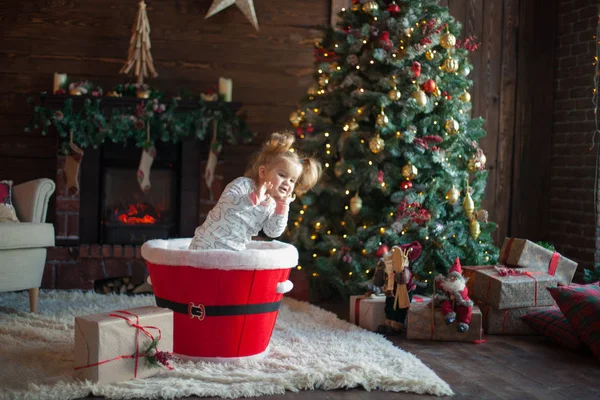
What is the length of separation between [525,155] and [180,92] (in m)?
2.72

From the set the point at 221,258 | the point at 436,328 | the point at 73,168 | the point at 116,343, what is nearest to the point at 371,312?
the point at 436,328

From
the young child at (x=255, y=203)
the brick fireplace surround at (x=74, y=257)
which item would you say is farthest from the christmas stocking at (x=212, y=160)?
the young child at (x=255, y=203)

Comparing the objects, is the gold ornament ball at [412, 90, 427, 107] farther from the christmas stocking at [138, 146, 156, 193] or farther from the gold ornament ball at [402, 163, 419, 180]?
the christmas stocking at [138, 146, 156, 193]

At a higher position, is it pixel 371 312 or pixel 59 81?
pixel 59 81

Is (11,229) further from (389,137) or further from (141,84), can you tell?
(389,137)

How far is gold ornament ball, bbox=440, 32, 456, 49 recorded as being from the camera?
14.3ft

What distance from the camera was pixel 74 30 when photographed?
5367 mm

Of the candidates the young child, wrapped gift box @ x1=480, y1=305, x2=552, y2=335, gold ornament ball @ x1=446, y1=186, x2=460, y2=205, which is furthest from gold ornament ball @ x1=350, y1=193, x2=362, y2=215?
the young child

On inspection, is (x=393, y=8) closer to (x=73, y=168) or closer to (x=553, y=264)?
(x=553, y=264)

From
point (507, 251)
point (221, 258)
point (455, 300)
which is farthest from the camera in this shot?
point (507, 251)

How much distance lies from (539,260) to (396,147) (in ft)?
3.37

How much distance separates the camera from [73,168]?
5.12 meters

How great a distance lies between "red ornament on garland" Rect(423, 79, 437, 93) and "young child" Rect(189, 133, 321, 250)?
1318mm

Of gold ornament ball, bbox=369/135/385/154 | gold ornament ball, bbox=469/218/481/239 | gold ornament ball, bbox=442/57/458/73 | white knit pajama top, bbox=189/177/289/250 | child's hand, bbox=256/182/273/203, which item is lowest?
gold ornament ball, bbox=469/218/481/239
